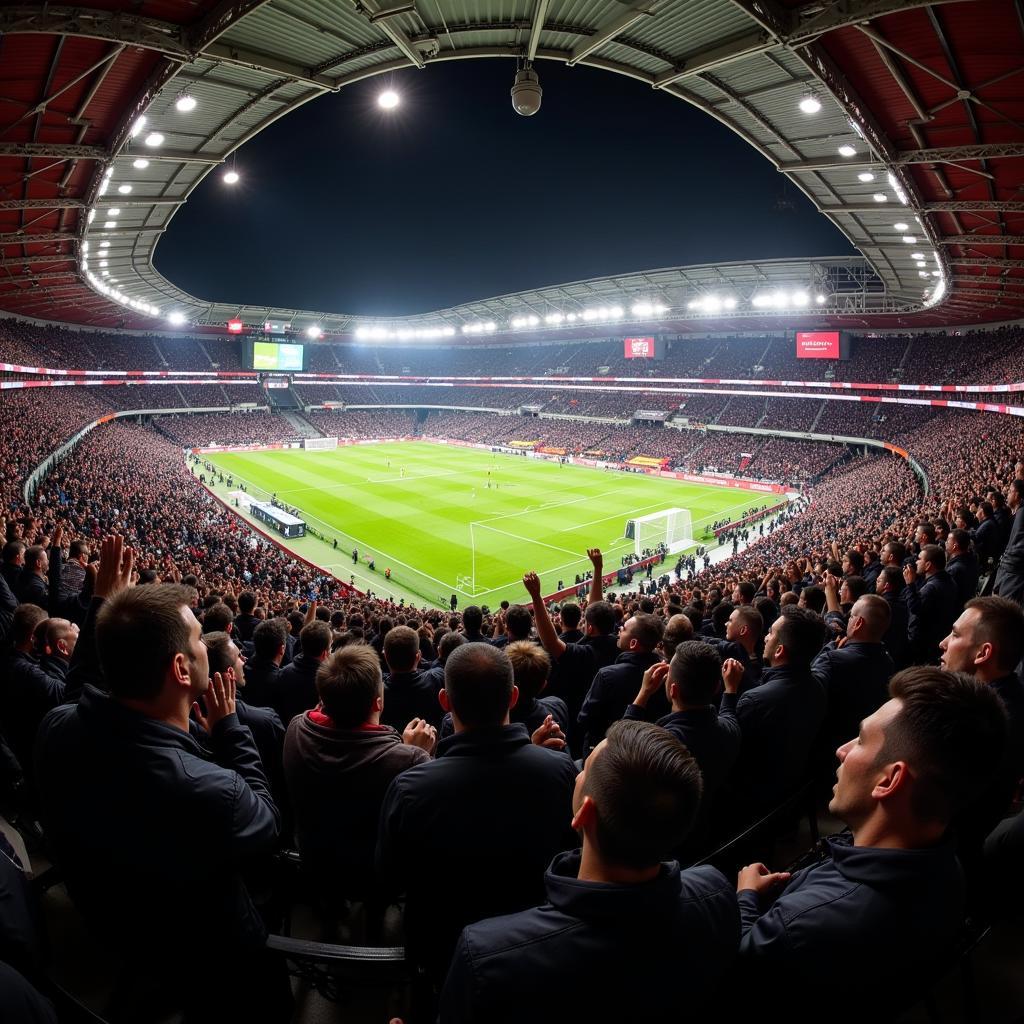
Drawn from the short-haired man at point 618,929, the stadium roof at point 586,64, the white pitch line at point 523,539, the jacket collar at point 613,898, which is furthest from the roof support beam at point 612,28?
the white pitch line at point 523,539

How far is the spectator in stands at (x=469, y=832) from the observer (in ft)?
8.46

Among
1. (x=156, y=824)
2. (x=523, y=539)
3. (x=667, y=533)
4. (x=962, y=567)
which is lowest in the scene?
(x=523, y=539)

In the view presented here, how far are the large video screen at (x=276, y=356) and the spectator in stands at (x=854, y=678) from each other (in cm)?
8423

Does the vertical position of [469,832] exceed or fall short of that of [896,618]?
it exceeds it

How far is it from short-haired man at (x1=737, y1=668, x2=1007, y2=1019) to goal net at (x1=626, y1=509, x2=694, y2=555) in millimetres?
31248

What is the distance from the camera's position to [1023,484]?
10.1 metres

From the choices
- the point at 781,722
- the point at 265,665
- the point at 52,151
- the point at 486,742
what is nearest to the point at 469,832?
the point at 486,742

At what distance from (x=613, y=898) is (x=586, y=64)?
1715cm

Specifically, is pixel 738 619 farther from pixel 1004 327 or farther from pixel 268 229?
pixel 268 229

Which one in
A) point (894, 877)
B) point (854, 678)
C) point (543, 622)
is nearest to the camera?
point (894, 877)

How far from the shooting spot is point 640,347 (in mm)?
72250

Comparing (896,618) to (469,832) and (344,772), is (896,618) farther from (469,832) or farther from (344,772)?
(344,772)

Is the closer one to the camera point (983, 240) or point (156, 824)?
point (156, 824)

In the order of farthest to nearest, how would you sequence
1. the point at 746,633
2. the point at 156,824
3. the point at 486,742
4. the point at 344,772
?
the point at 746,633 → the point at 344,772 → the point at 486,742 → the point at 156,824
